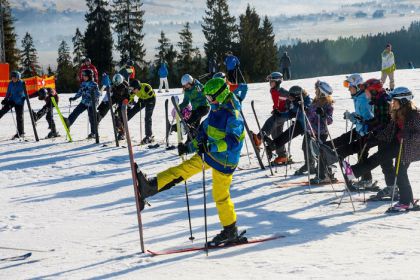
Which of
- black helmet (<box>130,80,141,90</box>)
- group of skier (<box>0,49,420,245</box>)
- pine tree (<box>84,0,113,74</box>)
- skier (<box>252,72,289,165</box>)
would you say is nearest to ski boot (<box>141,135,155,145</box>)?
group of skier (<box>0,49,420,245</box>)

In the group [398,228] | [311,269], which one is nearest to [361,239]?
[398,228]

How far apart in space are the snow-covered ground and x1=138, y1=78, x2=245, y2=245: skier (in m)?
0.46

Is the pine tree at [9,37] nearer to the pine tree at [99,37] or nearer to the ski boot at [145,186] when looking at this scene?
the pine tree at [99,37]

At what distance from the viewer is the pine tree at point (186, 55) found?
180ft

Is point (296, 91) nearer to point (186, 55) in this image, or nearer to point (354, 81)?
point (354, 81)

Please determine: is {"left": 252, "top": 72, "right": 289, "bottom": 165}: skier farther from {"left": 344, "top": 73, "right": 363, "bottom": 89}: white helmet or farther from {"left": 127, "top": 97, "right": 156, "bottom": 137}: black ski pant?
{"left": 127, "top": 97, "right": 156, "bottom": 137}: black ski pant

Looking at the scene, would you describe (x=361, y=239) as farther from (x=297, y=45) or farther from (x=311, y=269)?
(x=297, y=45)

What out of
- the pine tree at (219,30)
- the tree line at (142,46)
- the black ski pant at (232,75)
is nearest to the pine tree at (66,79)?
the tree line at (142,46)

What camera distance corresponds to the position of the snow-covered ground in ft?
17.8

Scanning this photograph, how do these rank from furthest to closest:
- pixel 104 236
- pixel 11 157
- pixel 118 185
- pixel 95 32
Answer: pixel 95 32 → pixel 11 157 → pixel 118 185 → pixel 104 236

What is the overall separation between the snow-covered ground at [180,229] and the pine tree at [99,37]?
37.2 m

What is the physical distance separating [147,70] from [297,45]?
139 metres

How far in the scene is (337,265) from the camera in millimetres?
5402

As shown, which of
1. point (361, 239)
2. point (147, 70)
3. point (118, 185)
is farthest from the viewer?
point (147, 70)
